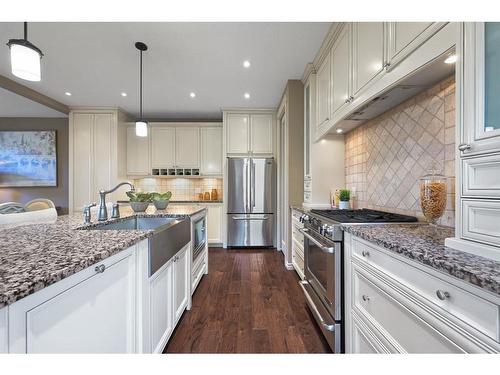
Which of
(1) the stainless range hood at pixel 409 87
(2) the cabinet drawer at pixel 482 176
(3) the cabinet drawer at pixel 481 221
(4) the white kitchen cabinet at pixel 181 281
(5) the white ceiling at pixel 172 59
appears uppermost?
(5) the white ceiling at pixel 172 59

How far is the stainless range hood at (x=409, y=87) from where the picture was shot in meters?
1.12

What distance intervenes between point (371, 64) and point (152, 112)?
4256 mm

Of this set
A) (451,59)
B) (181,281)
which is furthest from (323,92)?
(181,281)

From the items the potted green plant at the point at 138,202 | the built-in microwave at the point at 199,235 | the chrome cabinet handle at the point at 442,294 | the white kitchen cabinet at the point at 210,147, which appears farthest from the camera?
the white kitchen cabinet at the point at 210,147

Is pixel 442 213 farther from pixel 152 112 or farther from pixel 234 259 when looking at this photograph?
pixel 152 112

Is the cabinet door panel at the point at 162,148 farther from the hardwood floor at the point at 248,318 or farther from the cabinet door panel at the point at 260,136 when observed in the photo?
the hardwood floor at the point at 248,318

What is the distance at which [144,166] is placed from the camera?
4.57 m

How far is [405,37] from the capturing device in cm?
114

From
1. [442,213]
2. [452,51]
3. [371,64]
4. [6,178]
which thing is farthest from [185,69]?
[6,178]

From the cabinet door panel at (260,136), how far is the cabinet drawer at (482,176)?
3.50 meters

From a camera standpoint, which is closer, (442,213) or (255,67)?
(442,213)

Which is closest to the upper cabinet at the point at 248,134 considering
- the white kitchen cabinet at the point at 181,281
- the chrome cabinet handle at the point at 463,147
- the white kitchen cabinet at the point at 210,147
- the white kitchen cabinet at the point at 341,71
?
the white kitchen cabinet at the point at 210,147

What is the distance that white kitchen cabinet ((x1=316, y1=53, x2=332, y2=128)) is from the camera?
2.25m

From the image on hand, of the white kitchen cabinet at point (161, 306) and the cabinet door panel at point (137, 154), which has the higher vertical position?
the cabinet door panel at point (137, 154)
